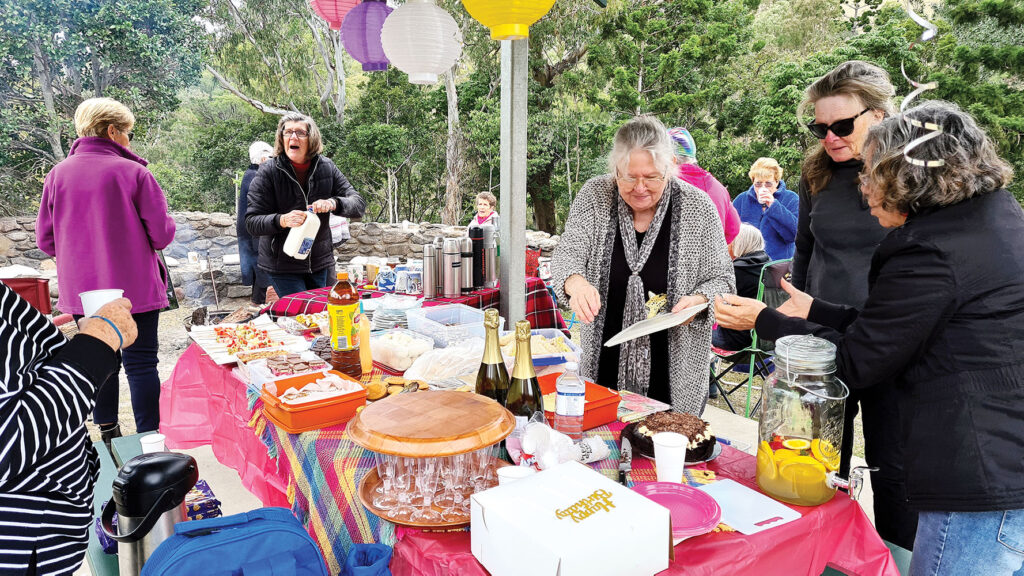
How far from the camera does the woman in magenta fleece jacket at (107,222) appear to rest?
2.71 m

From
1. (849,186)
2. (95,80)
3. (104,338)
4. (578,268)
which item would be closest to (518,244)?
(578,268)

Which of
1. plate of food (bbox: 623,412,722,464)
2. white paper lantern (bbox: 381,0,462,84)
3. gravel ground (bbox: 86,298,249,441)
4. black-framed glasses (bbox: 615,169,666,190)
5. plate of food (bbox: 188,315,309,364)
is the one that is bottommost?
gravel ground (bbox: 86,298,249,441)

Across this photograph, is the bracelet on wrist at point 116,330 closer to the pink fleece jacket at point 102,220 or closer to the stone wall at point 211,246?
the pink fleece jacket at point 102,220

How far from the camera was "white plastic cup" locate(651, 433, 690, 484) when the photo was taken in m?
1.18

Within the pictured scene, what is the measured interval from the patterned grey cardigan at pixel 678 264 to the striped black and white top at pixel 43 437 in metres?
1.39

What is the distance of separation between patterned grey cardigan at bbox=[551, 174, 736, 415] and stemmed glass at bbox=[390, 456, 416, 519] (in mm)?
1026

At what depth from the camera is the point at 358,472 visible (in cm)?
128

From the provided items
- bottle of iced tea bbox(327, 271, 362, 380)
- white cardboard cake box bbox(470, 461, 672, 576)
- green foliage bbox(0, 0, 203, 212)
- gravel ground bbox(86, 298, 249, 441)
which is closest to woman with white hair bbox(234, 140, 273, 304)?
gravel ground bbox(86, 298, 249, 441)

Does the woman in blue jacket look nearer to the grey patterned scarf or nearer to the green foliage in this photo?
the grey patterned scarf

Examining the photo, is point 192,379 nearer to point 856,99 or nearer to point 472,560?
point 472,560

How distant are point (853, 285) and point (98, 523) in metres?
2.35

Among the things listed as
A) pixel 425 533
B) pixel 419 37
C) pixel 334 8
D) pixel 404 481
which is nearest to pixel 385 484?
pixel 404 481

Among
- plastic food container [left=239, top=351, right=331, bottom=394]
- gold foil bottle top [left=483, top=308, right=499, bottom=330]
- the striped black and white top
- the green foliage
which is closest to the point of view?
the striped black and white top

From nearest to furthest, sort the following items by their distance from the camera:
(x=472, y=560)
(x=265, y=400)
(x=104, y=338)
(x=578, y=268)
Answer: (x=472, y=560) < (x=104, y=338) < (x=265, y=400) < (x=578, y=268)
